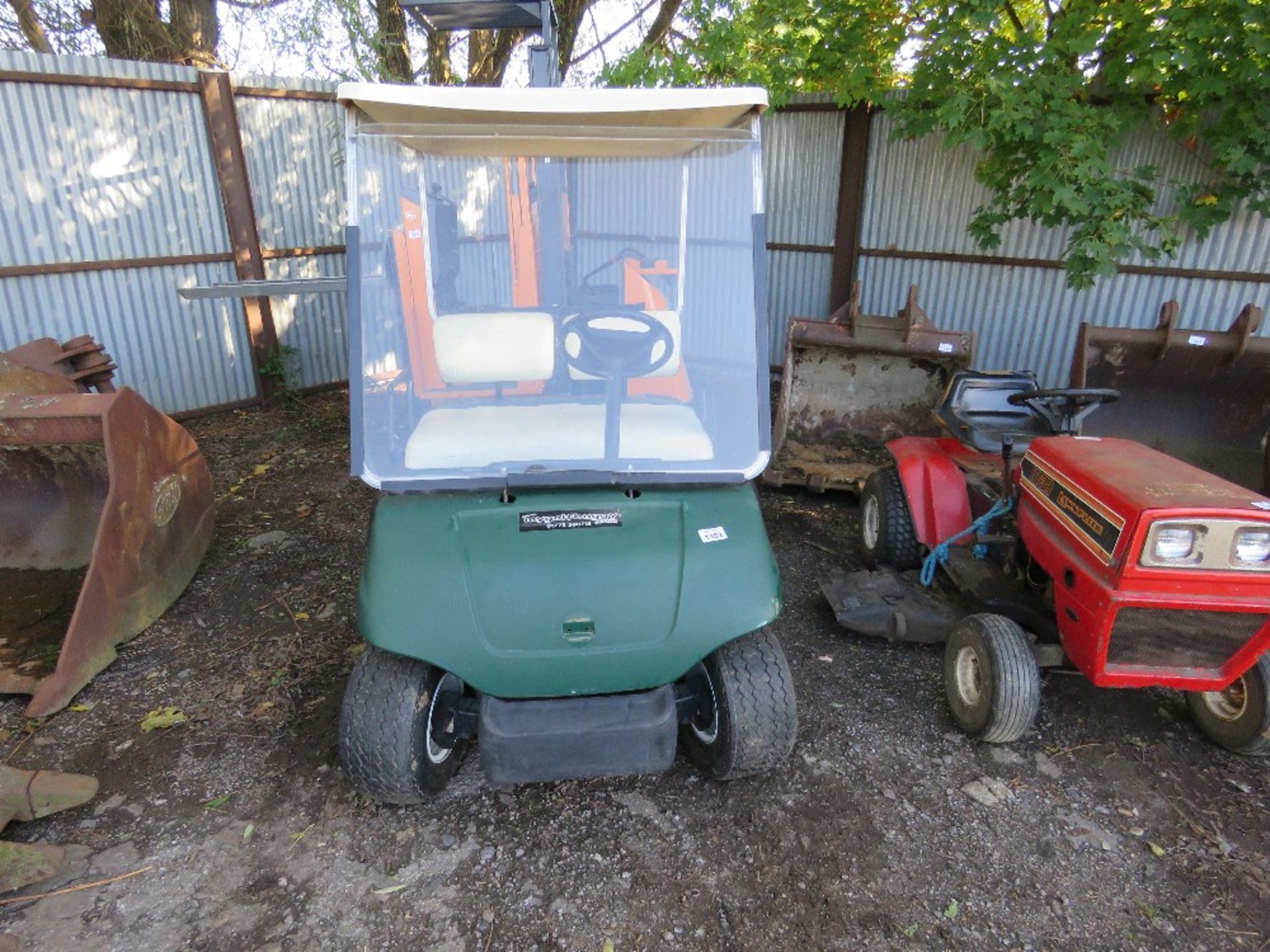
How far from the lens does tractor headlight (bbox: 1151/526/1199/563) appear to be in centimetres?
227

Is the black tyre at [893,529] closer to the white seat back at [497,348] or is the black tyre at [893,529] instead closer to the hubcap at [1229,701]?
the hubcap at [1229,701]

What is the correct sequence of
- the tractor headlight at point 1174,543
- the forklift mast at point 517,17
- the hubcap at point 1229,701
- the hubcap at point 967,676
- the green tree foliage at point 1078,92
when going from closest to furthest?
the tractor headlight at point 1174,543 → the hubcap at point 1229,701 → the hubcap at point 967,676 → the forklift mast at point 517,17 → the green tree foliage at point 1078,92

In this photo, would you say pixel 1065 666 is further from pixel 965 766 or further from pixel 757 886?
pixel 757 886

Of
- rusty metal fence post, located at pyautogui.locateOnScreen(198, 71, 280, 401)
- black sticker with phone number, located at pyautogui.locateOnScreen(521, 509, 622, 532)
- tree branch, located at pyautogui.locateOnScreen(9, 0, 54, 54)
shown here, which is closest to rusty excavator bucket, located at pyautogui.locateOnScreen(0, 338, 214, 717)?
black sticker with phone number, located at pyautogui.locateOnScreen(521, 509, 622, 532)

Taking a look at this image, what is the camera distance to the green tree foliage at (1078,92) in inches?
175

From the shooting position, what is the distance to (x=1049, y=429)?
3471 mm

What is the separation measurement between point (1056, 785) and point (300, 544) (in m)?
3.74

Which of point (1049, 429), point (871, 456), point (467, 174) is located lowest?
point (871, 456)

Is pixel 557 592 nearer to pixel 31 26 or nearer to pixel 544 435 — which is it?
pixel 544 435

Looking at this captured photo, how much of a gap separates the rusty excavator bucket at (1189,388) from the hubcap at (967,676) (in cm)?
207


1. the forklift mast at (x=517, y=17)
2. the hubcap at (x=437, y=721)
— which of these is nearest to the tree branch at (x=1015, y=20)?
the forklift mast at (x=517, y=17)

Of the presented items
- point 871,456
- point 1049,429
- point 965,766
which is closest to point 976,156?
point 871,456

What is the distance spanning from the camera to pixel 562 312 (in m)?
2.35

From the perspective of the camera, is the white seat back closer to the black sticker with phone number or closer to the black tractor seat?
the black sticker with phone number
